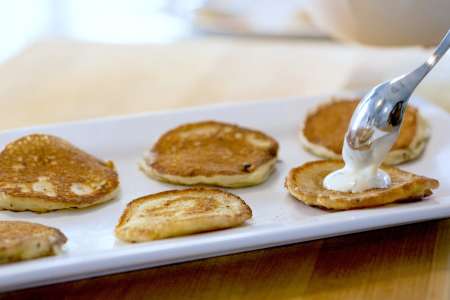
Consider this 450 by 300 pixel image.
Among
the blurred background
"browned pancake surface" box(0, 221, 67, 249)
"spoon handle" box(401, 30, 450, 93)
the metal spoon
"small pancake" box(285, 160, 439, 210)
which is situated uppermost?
"spoon handle" box(401, 30, 450, 93)

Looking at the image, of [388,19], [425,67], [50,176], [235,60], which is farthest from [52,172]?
[235,60]

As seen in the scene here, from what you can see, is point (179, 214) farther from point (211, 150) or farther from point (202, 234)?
point (211, 150)

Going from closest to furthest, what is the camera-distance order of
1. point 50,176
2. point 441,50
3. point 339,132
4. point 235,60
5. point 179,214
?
point 179,214 < point 441,50 < point 50,176 < point 339,132 < point 235,60

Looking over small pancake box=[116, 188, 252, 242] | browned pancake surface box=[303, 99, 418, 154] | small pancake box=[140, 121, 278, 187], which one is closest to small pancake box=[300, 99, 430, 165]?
browned pancake surface box=[303, 99, 418, 154]

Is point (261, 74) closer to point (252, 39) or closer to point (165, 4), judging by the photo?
point (252, 39)

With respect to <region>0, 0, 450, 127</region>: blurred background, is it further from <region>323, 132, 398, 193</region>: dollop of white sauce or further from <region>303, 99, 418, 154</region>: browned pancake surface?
<region>323, 132, 398, 193</region>: dollop of white sauce

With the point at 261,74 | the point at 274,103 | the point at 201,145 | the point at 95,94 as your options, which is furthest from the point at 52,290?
the point at 261,74

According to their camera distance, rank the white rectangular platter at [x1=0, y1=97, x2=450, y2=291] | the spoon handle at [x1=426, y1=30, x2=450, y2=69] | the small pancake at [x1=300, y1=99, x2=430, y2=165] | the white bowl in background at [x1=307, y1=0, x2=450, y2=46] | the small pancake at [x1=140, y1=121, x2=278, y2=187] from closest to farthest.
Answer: the white rectangular platter at [x1=0, y1=97, x2=450, y2=291], the spoon handle at [x1=426, y1=30, x2=450, y2=69], the small pancake at [x1=140, y1=121, x2=278, y2=187], the small pancake at [x1=300, y1=99, x2=430, y2=165], the white bowl in background at [x1=307, y1=0, x2=450, y2=46]
